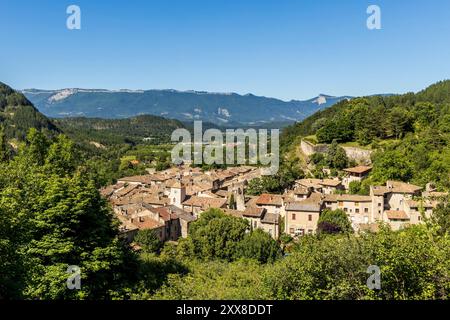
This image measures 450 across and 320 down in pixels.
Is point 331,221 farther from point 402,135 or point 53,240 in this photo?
point 402,135

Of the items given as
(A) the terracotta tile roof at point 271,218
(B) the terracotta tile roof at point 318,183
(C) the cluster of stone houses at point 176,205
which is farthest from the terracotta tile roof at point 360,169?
(A) the terracotta tile roof at point 271,218

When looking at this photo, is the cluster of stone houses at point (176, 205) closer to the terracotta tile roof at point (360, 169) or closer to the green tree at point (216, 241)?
the green tree at point (216, 241)

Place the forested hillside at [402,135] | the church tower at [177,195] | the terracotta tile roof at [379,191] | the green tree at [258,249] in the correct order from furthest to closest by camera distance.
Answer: the church tower at [177,195]
the forested hillside at [402,135]
the terracotta tile roof at [379,191]
the green tree at [258,249]

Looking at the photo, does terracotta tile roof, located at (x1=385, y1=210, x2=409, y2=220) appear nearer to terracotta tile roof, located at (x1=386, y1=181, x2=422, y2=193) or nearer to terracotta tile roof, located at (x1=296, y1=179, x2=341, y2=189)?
terracotta tile roof, located at (x1=386, y1=181, x2=422, y2=193)

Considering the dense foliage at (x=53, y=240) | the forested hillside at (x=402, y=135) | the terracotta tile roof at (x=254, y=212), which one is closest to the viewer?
the dense foliage at (x=53, y=240)

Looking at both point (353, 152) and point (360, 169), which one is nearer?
point (360, 169)

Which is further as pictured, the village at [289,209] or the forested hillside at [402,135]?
the forested hillside at [402,135]

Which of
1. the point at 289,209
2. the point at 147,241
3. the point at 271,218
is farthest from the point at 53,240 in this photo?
the point at 289,209
